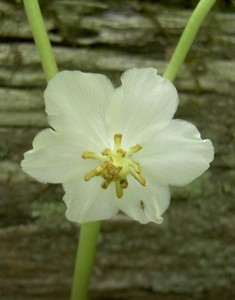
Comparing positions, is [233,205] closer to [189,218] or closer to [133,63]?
[189,218]

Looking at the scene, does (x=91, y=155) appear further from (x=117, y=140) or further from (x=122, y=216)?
(x=122, y=216)

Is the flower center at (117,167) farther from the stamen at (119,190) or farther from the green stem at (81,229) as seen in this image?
the green stem at (81,229)

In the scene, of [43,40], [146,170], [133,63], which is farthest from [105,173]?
[133,63]

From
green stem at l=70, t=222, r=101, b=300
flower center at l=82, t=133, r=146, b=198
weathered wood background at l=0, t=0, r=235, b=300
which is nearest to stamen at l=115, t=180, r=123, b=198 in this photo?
flower center at l=82, t=133, r=146, b=198

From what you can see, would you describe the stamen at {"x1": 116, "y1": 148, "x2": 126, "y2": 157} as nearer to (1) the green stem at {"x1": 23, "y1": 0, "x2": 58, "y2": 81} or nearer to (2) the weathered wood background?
(1) the green stem at {"x1": 23, "y1": 0, "x2": 58, "y2": 81}

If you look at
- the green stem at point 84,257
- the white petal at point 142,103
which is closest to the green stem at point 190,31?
the white petal at point 142,103

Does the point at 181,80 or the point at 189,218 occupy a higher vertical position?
the point at 181,80

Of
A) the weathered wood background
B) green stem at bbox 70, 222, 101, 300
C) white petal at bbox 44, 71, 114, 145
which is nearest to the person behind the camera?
white petal at bbox 44, 71, 114, 145
